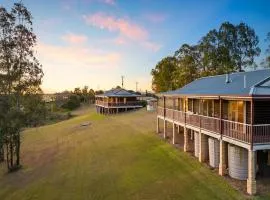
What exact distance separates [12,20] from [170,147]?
21.4 metres

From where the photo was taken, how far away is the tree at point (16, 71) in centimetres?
3019

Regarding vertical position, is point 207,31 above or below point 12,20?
above

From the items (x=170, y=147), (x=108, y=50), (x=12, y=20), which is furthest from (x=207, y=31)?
(x=12, y=20)

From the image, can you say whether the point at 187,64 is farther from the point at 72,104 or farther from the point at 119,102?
the point at 72,104

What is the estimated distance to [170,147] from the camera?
30.2 m

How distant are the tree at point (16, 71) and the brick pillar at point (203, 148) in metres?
18.3

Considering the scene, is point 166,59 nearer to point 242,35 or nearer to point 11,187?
point 242,35

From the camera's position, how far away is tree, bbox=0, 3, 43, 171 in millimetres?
30191

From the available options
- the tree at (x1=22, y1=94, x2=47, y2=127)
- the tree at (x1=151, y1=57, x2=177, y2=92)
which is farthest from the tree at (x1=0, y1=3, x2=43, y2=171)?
the tree at (x1=151, y1=57, x2=177, y2=92)

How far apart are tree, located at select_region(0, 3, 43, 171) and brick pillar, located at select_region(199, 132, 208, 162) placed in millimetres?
18271

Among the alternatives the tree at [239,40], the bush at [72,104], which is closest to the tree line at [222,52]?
the tree at [239,40]

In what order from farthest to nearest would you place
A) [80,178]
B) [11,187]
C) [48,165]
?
[48,165], [11,187], [80,178]

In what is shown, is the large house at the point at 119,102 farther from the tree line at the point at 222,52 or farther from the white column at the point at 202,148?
the white column at the point at 202,148

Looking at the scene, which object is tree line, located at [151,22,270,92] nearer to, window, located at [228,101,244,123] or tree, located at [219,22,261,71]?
tree, located at [219,22,261,71]
